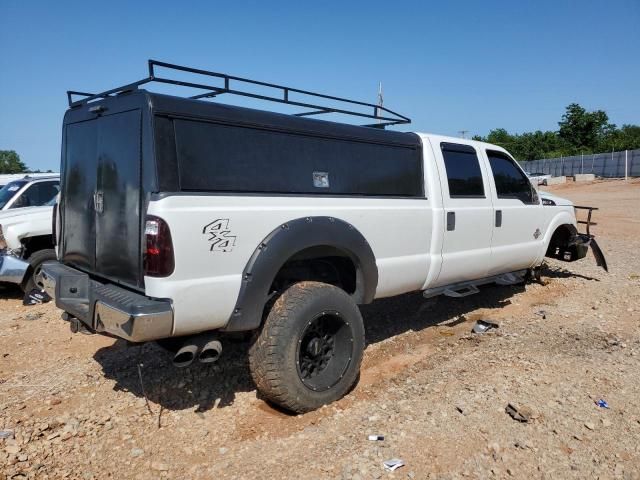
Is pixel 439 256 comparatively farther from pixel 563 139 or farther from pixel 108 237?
pixel 563 139

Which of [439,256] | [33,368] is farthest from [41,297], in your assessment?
[439,256]

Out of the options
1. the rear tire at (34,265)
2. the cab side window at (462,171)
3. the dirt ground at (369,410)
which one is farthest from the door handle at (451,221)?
the rear tire at (34,265)

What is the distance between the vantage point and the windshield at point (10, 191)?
25.9ft

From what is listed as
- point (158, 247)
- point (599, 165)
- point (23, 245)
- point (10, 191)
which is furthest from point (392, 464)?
point (599, 165)

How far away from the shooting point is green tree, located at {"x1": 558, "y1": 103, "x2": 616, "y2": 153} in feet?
182

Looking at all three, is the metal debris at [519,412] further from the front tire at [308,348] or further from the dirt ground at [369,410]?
the front tire at [308,348]

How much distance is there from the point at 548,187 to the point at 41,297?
1433 inches

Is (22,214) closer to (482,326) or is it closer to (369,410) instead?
(369,410)

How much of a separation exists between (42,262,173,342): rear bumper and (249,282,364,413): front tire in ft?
2.35

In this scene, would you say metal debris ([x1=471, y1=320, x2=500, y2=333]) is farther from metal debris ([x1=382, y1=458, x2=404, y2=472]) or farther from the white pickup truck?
metal debris ([x1=382, y1=458, x2=404, y2=472])

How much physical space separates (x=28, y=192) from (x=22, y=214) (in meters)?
0.80

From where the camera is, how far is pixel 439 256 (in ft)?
15.9

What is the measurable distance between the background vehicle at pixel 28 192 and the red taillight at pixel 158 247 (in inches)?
234

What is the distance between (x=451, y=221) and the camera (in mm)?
4926
